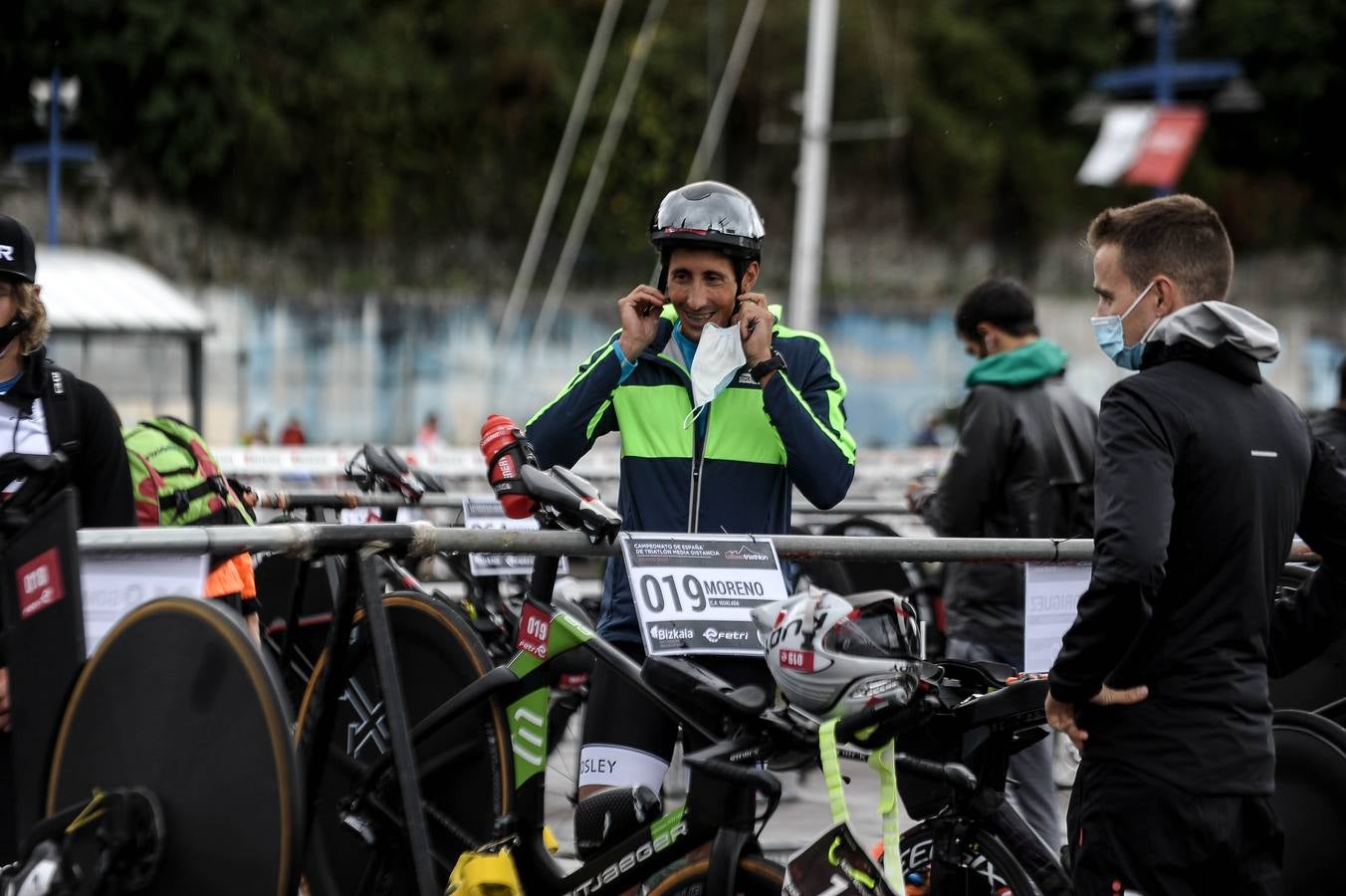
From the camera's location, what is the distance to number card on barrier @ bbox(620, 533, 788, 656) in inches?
160

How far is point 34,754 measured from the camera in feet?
12.4

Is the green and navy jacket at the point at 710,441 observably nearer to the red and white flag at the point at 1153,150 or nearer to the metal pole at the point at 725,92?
the red and white flag at the point at 1153,150

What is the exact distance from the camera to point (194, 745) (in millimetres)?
3541

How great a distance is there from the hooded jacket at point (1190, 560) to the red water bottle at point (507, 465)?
1.38 metres

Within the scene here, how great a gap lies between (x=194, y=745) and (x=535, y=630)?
0.95 m

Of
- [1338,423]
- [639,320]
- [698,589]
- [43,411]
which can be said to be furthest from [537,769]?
[1338,423]

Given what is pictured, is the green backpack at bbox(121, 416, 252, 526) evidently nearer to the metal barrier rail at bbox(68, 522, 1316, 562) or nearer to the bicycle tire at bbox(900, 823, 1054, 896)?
the metal barrier rail at bbox(68, 522, 1316, 562)

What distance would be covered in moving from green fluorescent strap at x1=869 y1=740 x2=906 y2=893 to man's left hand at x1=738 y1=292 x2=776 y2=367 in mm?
1097

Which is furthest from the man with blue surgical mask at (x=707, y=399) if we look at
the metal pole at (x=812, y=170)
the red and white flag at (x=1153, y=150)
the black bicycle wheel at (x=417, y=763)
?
the red and white flag at (x=1153, y=150)

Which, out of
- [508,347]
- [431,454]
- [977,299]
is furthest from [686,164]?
[977,299]

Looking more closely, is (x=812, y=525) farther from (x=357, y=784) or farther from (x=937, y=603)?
(x=357, y=784)

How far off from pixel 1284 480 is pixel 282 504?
3834 millimetres

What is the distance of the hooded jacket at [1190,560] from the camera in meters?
3.42

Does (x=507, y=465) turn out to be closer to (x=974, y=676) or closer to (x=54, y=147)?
(x=974, y=676)
